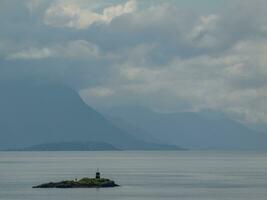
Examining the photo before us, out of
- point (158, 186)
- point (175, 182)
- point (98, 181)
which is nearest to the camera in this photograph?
point (98, 181)

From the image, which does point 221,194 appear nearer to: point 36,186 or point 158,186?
point 158,186

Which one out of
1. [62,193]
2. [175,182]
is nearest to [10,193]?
[62,193]

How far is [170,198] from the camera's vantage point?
142125 millimetres

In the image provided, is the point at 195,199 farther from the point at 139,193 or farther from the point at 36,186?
the point at 36,186

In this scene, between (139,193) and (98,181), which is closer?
(139,193)

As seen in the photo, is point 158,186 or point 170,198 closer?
point 170,198

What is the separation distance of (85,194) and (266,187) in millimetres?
46993

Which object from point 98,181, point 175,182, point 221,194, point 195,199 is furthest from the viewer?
point 175,182

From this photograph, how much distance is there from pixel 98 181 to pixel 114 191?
783 cm

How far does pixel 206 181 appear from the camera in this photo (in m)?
194

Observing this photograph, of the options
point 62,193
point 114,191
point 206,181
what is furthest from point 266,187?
point 62,193

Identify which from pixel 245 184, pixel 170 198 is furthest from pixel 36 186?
pixel 245 184

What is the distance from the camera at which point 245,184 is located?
182m

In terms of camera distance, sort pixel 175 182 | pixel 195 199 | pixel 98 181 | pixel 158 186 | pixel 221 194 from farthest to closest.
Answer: pixel 175 182
pixel 158 186
pixel 98 181
pixel 221 194
pixel 195 199
